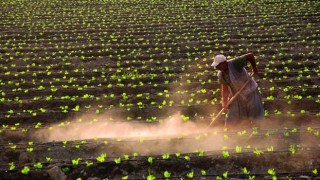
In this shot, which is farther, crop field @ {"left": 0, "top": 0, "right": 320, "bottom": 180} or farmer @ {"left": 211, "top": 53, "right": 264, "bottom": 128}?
farmer @ {"left": 211, "top": 53, "right": 264, "bottom": 128}

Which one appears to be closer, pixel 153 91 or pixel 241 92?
pixel 241 92

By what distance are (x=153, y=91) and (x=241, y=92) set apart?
2.48 metres

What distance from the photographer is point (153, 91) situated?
739 cm

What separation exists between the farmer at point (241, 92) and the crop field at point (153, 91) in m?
0.24

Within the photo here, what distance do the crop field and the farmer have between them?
24 cm

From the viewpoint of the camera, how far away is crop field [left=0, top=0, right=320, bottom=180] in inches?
172

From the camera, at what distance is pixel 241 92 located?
209 inches

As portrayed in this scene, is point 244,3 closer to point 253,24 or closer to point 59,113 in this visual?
point 253,24

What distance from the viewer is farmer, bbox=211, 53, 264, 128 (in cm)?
518

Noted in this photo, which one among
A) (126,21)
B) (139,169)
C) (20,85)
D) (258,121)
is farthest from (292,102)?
(126,21)

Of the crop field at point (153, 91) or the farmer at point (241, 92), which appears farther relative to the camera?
the farmer at point (241, 92)

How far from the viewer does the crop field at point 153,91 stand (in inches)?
172

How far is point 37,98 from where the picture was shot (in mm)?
7023

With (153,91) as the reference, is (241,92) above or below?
below
